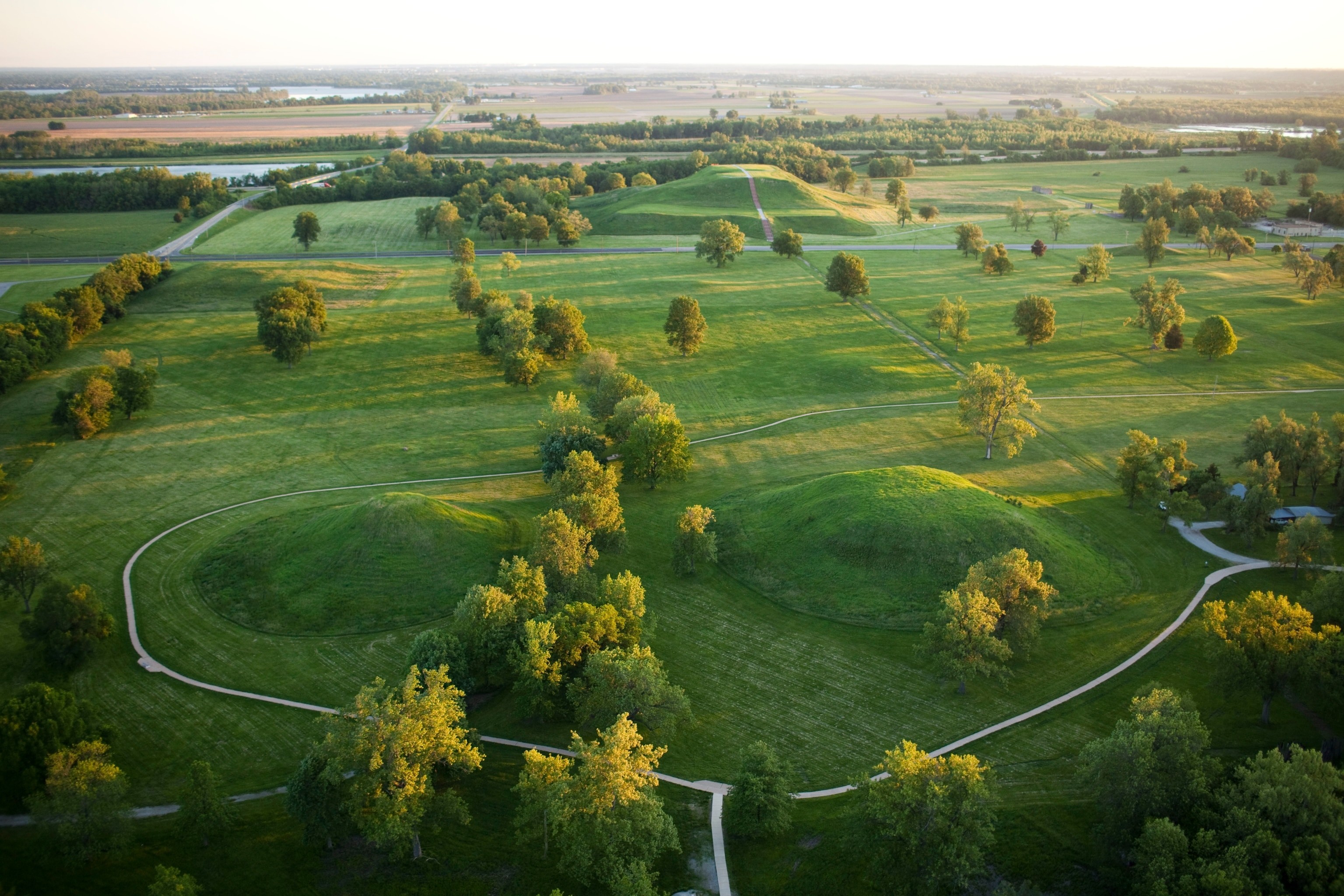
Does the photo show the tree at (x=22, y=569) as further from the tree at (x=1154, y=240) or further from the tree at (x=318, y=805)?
the tree at (x=1154, y=240)

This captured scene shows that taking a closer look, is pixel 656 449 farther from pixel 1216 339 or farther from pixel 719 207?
pixel 719 207

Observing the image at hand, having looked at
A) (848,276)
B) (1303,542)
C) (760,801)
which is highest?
(848,276)

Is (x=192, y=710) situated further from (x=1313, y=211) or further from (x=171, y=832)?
(x=1313, y=211)

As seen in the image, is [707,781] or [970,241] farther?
[970,241]

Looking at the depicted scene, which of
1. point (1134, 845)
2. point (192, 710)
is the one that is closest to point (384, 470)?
point (192, 710)

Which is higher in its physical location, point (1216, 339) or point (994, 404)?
point (1216, 339)

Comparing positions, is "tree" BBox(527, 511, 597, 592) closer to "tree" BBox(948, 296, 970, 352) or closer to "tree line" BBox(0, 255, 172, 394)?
"tree" BBox(948, 296, 970, 352)

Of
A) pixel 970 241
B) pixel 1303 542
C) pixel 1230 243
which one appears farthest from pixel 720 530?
pixel 1230 243
